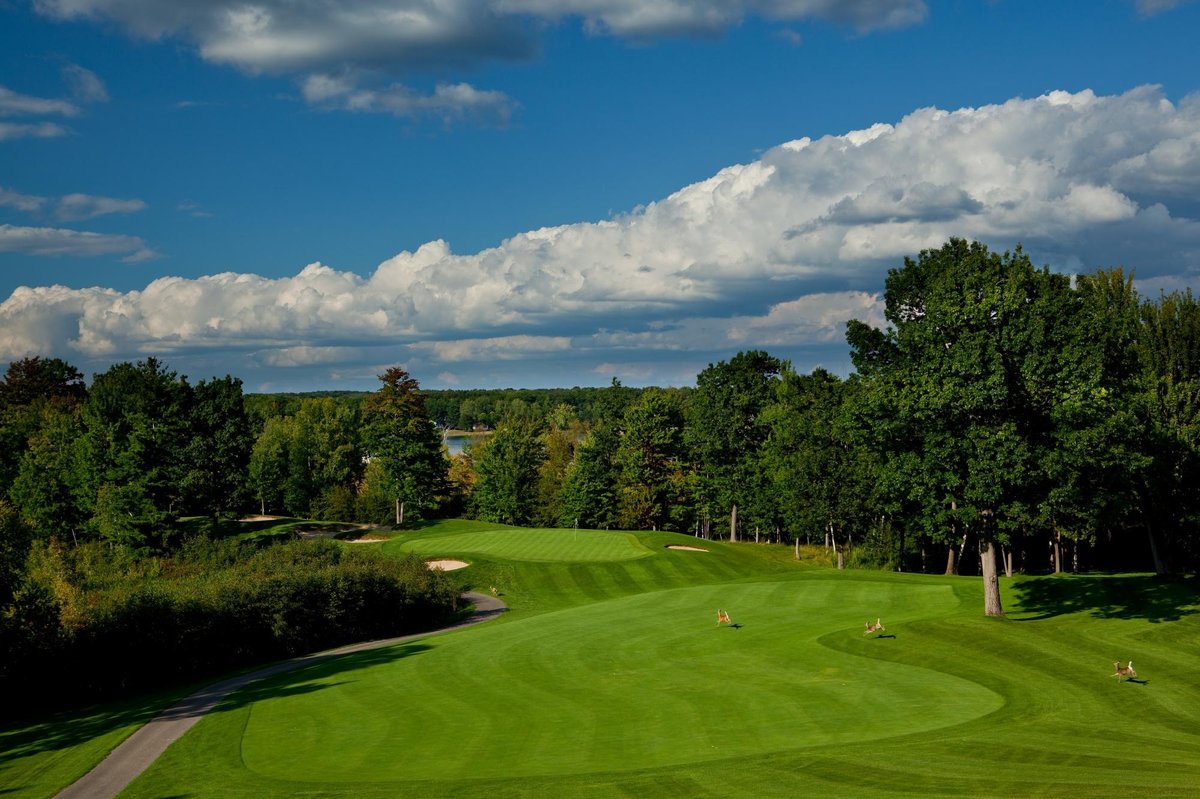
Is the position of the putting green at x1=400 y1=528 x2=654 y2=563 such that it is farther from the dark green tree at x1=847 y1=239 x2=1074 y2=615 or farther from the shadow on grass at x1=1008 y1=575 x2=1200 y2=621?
the dark green tree at x1=847 y1=239 x2=1074 y2=615

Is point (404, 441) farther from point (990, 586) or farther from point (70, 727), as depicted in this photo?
point (990, 586)

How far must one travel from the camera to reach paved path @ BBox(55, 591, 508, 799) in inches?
798

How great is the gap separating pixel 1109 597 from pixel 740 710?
20181 millimetres

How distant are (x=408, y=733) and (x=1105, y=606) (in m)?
26.6

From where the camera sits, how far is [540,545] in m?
68.4

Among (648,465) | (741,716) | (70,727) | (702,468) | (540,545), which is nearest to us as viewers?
(741,716)

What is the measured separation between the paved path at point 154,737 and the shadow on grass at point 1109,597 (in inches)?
1125

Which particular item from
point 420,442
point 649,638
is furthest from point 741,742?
point 420,442

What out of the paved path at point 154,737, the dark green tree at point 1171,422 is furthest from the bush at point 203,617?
the dark green tree at point 1171,422

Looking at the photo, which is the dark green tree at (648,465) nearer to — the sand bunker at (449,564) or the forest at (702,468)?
the forest at (702,468)

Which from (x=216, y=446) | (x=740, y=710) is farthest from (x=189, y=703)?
(x=216, y=446)

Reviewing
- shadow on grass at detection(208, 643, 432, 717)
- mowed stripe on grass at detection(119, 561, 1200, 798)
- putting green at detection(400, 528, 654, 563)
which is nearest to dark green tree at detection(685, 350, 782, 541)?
putting green at detection(400, 528, 654, 563)

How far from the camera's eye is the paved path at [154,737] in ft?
66.5

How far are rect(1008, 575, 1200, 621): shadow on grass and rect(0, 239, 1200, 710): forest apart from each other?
2645mm
